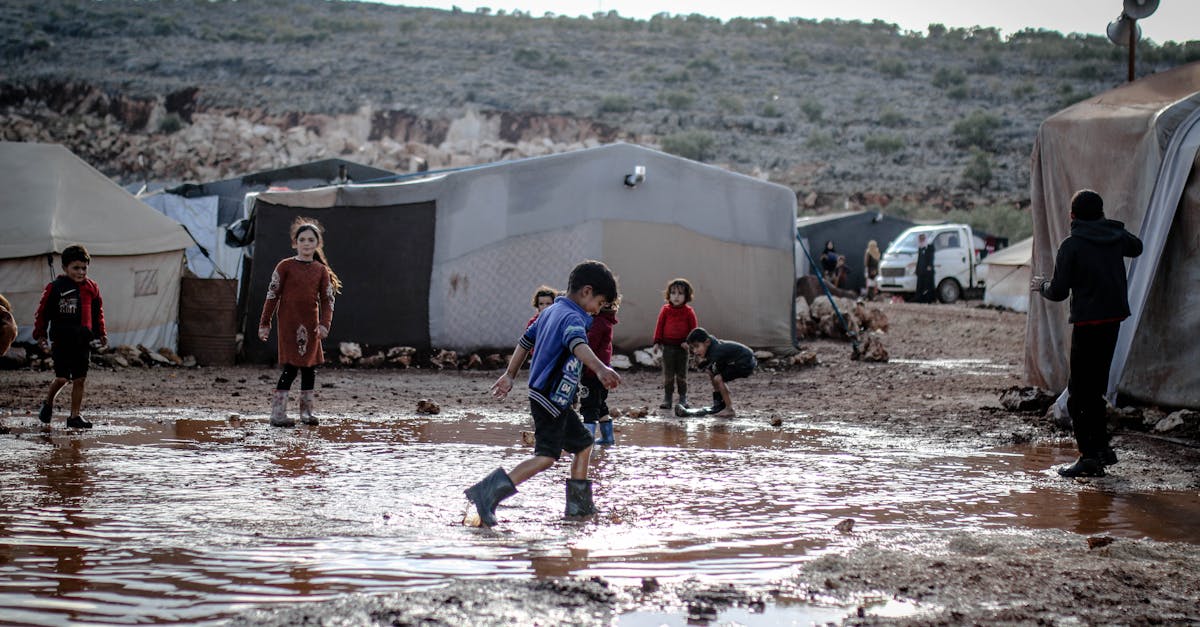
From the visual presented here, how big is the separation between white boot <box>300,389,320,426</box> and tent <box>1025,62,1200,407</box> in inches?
234

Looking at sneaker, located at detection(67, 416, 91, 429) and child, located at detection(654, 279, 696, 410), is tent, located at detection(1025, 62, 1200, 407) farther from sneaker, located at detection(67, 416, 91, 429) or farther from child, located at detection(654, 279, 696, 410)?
sneaker, located at detection(67, 416, 91, 429)

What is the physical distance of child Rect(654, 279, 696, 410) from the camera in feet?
31.1

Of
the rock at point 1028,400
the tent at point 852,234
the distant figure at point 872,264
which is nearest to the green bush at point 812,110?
the tent at point 852,234

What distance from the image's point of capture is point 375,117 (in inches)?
1836

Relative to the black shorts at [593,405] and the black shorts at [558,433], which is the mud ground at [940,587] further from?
the black shorts at [593,405]

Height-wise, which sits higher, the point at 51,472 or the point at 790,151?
the point at 790,151

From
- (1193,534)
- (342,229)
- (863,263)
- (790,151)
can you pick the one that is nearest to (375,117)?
(790,151)

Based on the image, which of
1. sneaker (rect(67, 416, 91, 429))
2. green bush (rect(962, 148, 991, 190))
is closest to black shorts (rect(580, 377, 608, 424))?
sneaker (rect(67, 416, 91, 429))

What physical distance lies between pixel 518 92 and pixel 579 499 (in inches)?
1865

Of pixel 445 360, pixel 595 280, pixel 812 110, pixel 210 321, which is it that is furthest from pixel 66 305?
pixel 812 110

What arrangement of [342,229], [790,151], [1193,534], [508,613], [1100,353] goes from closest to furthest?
[508,613], [1193,534], [1100,353], [342,229], [790,151]

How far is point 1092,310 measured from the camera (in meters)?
6.48

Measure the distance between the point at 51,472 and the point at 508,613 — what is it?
363 cm

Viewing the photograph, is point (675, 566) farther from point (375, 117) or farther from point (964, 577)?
point (375, 117)
